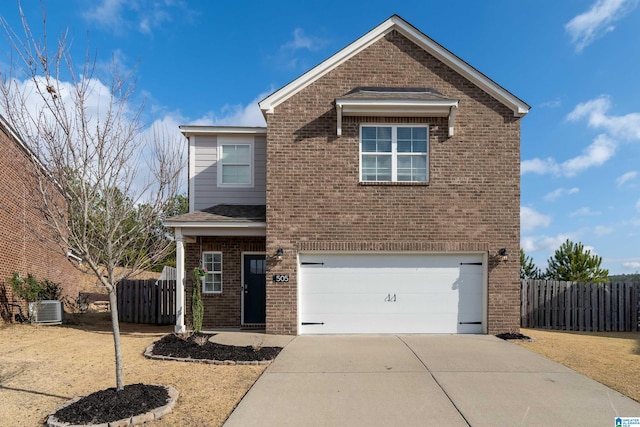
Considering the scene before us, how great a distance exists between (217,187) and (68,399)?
757 cm

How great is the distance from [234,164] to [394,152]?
4901 millimetres

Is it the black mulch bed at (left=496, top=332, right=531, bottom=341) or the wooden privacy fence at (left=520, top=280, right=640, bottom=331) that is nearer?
the black mulch bed at (left=496, top=332, right=531, bottom=341)

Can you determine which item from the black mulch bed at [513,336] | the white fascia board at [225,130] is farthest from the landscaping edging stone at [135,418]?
the white fascia board at [225,130]

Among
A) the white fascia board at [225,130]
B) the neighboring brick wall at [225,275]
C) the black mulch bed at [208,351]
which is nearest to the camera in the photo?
the black mulch bed at [208,351]

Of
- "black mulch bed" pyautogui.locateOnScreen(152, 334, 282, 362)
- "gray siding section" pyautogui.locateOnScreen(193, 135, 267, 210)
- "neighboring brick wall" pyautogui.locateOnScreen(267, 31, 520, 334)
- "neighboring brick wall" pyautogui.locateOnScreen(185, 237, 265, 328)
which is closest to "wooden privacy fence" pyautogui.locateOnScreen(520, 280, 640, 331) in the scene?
"neighboring brick wall" pyautogui.locateOnScreen(267, 31, 520, 334)

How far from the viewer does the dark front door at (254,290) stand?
12070 millimetres

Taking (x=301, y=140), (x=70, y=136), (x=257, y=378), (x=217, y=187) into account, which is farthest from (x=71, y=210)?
(x=217, y=187)

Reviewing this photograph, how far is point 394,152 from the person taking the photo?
10992mm

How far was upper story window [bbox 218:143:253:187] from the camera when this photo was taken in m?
12.6

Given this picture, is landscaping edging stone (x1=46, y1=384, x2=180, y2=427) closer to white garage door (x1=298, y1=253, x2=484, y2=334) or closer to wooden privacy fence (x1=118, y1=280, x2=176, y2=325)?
white garage door (x1=298, y1=253, x2=484, y2=334)

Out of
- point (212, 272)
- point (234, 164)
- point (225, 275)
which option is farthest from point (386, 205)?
point (212, 272)

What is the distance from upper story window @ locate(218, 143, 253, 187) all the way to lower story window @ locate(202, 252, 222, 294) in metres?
2.22

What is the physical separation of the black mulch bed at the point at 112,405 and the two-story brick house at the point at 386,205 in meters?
5.12

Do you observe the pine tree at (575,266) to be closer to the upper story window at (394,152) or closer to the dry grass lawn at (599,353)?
the dry grass lawn at (599,353)
